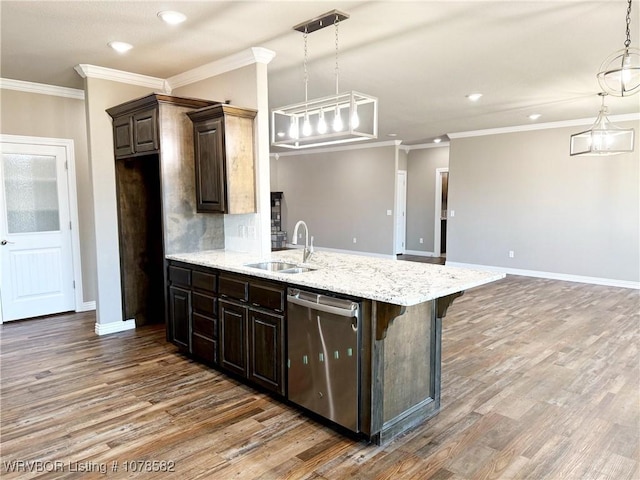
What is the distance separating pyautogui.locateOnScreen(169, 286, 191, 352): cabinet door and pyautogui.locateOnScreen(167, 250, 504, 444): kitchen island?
17 millimetres

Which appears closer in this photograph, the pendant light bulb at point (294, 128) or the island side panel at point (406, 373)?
the island side panel at point (406, 373)

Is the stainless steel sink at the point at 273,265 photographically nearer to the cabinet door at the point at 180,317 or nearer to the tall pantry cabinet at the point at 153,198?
the cabinet door at the point at 180,317

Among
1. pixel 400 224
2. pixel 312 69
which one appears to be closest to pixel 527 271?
pixel 400 224

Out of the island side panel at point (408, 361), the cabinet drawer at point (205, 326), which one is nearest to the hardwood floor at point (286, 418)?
the island side panel at point (408, 361)

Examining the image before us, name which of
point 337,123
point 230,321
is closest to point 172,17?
point 337,123

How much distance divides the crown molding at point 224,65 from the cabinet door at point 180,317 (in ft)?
6.92

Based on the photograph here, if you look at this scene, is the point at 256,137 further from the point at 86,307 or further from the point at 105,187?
the point at 86,307

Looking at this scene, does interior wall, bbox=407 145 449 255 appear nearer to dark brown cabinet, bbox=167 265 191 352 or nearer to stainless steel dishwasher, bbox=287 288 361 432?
dark brown cabinet, bbox=167 265 191 352

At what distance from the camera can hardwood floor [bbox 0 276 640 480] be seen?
227cm

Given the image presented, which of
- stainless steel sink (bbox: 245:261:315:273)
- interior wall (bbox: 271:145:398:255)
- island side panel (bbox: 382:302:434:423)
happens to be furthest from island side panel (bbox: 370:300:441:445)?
interior wall (bbox: 271:145:398:255)

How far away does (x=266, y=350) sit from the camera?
9.84 feet

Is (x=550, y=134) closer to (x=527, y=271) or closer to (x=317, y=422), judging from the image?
(x=527, y=271)

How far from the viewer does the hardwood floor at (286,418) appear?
2.27 meters

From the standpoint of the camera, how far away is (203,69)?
4270 mm
